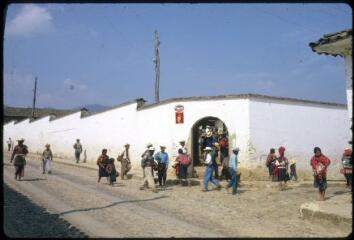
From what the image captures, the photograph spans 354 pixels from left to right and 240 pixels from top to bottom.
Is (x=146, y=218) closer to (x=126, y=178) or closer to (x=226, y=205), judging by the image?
(x=226, y=205)

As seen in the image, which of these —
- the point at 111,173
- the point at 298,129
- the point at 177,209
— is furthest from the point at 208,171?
the point at 298,129

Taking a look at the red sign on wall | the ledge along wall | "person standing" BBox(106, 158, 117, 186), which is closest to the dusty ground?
"person standing" BBox(106, 158, 117, 186)

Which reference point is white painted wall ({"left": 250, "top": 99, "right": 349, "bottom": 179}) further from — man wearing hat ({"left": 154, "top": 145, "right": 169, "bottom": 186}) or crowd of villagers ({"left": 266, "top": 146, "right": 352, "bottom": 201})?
man wearing hat ({"left": 154, "top": 145, "right": 169, "bottom": 186})

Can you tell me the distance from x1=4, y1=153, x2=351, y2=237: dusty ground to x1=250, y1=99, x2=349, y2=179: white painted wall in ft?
8.34

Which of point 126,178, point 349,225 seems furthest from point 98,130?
point 349,225

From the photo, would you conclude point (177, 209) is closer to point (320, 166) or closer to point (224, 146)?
point (320, 166)

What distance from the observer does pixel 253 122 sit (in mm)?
17781

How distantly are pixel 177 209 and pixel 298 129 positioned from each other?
952 centimetres

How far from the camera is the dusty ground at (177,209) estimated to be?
8.43 meters

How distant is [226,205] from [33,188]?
6.71 meters

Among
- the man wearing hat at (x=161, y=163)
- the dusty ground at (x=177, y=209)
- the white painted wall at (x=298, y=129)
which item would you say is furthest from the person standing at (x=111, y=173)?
the white painted wall at (x=298, y=129)

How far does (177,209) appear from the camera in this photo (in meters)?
11.0

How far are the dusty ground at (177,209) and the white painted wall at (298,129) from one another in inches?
100

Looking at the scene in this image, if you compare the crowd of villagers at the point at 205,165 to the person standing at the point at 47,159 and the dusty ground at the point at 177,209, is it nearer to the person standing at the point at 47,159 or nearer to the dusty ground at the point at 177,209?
the person standing at the point at 47,159
